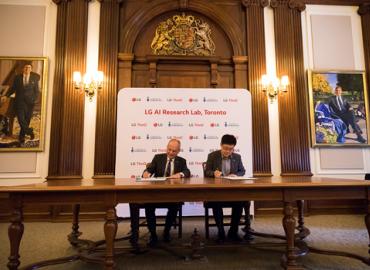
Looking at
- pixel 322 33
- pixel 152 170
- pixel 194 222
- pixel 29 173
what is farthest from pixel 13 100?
pixel 322 33

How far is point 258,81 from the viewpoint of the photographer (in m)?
5.52

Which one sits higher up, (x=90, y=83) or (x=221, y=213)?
(x=90, y=83)

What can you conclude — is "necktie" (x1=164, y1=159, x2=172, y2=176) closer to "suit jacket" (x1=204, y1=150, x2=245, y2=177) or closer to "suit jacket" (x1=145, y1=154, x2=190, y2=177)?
"suit jacket" (x1=145, y1=154, x2=190, y2=177)

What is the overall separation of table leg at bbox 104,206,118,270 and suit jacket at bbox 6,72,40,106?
12.3 ft

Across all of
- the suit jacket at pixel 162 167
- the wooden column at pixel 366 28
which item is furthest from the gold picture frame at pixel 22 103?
the wooden column at pixel 366 28

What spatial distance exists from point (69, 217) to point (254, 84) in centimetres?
419

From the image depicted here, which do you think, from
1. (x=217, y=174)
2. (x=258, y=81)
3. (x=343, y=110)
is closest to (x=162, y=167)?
(x=217, y=174)

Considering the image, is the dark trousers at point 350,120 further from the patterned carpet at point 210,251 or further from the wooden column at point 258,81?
the patterned carpet at point 210,251

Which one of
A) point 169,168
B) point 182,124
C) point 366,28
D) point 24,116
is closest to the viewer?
point 169,168

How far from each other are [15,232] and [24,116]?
342 centimetres

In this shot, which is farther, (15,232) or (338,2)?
(338,2)

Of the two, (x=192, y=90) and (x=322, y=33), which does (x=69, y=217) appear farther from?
(x=322, y=33)

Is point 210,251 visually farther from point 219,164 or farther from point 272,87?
point 272,87

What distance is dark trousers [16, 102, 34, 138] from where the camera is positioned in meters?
5.12
